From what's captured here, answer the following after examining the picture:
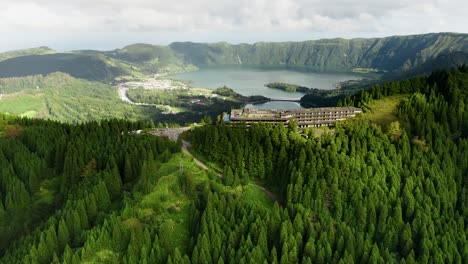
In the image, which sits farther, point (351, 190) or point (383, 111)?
point (383, 111)

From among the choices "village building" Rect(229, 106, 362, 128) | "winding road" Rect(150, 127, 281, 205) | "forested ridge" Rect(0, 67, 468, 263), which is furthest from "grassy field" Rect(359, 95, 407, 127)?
"winding road" Rect(150, 127, 281, 205)

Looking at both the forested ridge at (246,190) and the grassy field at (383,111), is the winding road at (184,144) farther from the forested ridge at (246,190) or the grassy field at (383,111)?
the grassy field at (383,111)

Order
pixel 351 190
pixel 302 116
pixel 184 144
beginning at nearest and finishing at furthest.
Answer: pixel 351 190
pixel 184 144
pixel 302 116

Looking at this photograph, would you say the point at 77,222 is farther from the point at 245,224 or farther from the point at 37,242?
the point at 245,224

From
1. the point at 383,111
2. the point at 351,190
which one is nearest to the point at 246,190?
the point at 351,190

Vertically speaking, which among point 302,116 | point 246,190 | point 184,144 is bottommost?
point 246,190

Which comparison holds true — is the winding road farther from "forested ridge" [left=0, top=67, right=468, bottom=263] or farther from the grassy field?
the grassy field

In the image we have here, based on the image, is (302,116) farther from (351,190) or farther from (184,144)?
(184,144)

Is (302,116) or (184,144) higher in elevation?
(302,116)
